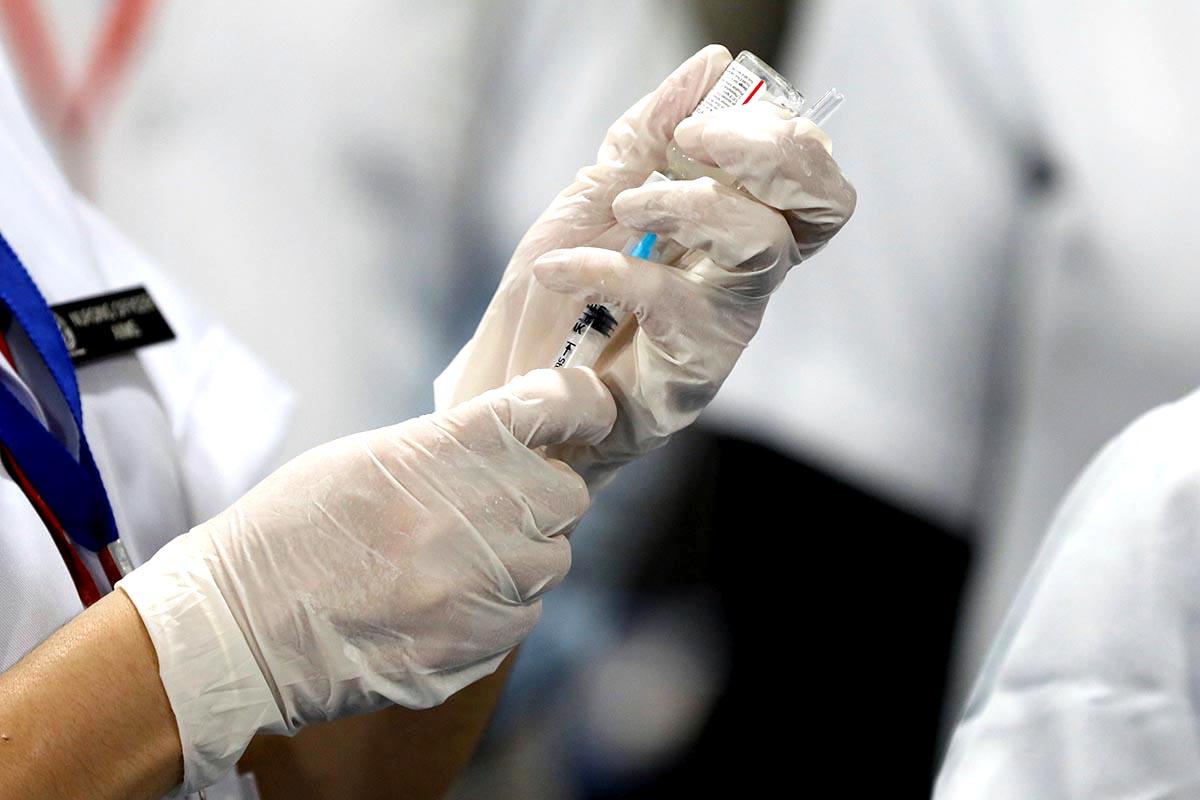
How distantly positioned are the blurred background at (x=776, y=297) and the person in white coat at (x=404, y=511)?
20 cm

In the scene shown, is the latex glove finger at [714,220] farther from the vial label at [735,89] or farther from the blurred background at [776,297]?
the blurred background at [776,297]

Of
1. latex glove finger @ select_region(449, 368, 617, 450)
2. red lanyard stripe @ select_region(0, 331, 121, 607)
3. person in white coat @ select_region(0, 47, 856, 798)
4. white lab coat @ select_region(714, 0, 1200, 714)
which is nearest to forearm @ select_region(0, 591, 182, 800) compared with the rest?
person in white coat @ select_region(0, 47, 856, 798)

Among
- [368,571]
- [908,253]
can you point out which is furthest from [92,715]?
[908,253]

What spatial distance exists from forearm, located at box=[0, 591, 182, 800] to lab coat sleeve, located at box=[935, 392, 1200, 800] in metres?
0.62

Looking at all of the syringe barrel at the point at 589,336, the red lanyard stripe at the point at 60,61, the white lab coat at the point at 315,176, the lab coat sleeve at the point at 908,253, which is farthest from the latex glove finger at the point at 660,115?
the red lanyard stripe at the point at 60,61

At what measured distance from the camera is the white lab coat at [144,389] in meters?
0.85

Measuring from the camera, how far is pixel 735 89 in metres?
0.68

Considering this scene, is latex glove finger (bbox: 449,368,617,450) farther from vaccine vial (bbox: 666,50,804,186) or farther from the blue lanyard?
the blue lanyard

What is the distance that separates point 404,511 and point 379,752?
1.24 feet

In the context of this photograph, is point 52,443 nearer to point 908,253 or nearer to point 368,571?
point 368,571

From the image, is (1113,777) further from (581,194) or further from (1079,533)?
(581,194)

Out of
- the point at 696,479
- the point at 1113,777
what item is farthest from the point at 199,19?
the point at 1113,777

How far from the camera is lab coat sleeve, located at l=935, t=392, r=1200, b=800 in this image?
74 cm

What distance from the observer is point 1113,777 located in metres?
0.77
